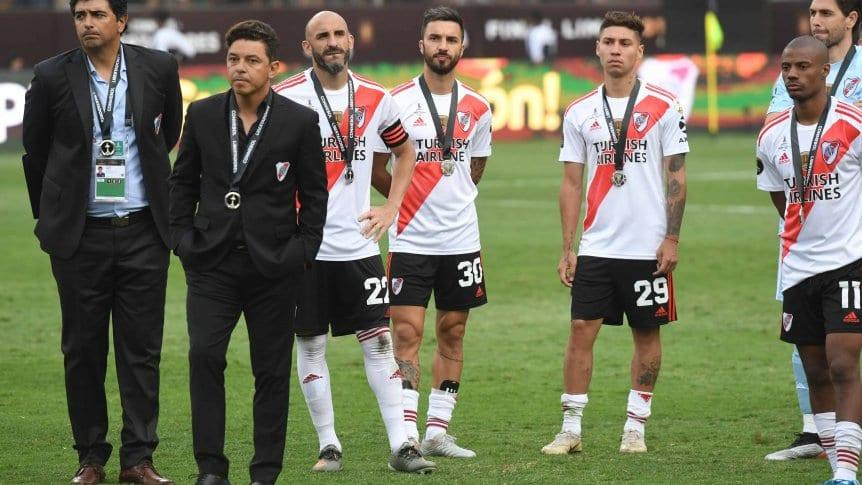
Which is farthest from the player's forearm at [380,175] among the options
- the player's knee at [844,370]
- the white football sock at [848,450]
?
the white football sock at [848,450]

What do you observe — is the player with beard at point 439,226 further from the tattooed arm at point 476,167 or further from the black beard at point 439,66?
the tattooed arm at point 476,167

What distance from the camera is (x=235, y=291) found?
7113 millimetres

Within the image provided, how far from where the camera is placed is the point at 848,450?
24.2 feet

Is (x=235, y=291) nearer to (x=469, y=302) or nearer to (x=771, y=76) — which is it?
(x=469, y=302)

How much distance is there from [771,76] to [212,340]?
30225 millimetres

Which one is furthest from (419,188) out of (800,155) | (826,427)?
(826,427)

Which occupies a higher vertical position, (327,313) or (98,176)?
(98,176)

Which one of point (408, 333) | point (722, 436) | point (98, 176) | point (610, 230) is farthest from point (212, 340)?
point (722, 436)

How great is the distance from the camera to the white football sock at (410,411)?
8383 millimetres

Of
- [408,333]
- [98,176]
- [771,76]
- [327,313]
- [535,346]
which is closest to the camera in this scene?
[98,176]

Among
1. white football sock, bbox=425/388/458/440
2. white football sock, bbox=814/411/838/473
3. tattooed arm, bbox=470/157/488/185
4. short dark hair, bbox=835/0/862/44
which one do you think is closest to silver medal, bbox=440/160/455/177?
tattooed arm, bbox=470/157/488/185

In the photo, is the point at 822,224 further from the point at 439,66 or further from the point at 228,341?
the point at 228,341

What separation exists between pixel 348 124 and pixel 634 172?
171cm

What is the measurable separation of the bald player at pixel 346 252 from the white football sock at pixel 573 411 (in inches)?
38.8
